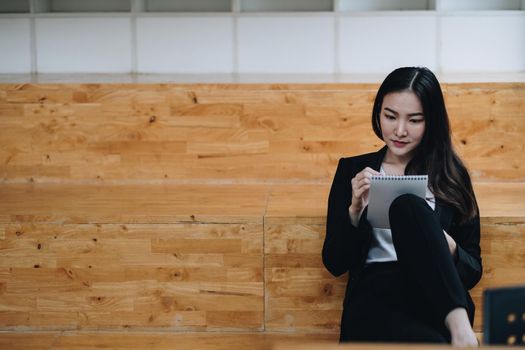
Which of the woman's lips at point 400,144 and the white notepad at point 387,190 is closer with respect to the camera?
the white notepad at point 387,190

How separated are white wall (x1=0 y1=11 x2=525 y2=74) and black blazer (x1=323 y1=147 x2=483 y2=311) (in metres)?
2.05

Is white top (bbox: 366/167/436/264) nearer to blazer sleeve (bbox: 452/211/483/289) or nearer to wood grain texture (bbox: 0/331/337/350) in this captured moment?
blazer sleeve (bbox: 452/211/483/289)

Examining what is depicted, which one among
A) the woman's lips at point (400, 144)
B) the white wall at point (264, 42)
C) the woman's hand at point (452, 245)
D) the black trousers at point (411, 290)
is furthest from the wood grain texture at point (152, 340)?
the white wall at point (264, 42)

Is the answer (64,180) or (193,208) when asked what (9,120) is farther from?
(193,208)

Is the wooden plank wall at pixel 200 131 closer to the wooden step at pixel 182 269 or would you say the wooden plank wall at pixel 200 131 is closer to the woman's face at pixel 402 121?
the wooden step at pixel 182 269

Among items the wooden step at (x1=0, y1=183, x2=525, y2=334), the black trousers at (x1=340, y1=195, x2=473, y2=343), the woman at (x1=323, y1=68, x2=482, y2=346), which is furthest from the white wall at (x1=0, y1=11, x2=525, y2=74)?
the black trousers at (x1=340, y1=195, x2=473, y2=343)

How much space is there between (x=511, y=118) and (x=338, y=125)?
65 cm

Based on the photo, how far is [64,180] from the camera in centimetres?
329

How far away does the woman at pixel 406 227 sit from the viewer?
204cm

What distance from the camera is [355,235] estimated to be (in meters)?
2.25

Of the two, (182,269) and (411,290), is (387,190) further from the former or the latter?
(182,269)

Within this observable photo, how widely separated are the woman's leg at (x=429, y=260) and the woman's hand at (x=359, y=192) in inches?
3.8

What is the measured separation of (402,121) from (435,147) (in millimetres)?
140

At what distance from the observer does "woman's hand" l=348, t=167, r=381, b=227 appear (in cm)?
220
